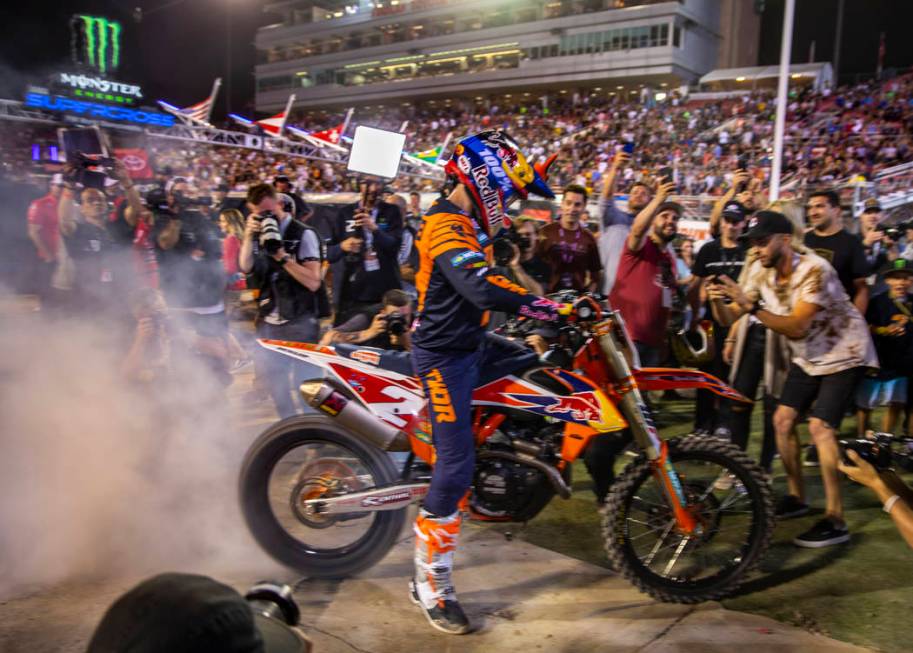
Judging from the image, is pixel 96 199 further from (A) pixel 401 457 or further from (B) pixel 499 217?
(B) pixel 499 217

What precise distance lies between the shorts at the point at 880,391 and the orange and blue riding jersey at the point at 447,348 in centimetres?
390

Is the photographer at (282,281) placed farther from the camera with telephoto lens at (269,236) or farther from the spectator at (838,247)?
the spectator at (838,247)

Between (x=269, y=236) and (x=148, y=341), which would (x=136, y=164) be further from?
(x=269, y=236)

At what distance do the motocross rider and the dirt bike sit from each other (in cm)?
20

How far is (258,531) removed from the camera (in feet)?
11.6

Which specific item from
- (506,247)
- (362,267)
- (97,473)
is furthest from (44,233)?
(506,247)

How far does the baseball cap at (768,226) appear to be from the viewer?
13.0 ft

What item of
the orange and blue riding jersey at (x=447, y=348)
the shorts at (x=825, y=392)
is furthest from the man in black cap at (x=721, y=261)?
the orange and blue riding jersey at (x=447, y=348)

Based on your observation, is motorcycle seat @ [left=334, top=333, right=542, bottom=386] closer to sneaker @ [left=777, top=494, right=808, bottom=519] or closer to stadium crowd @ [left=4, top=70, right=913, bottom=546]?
stadium crowd @ [left=4, top=70, right=913, bottom=546]

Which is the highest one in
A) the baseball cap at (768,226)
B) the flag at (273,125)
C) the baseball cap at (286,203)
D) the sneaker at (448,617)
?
the flag at (273,125)

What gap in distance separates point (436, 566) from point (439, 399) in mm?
751

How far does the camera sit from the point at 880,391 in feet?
18.5

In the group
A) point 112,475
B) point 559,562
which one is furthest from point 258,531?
point 559,562

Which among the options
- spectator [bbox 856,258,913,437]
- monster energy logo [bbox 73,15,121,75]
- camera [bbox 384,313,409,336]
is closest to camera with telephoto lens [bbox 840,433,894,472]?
camera [bbox 384,313,409,336]
